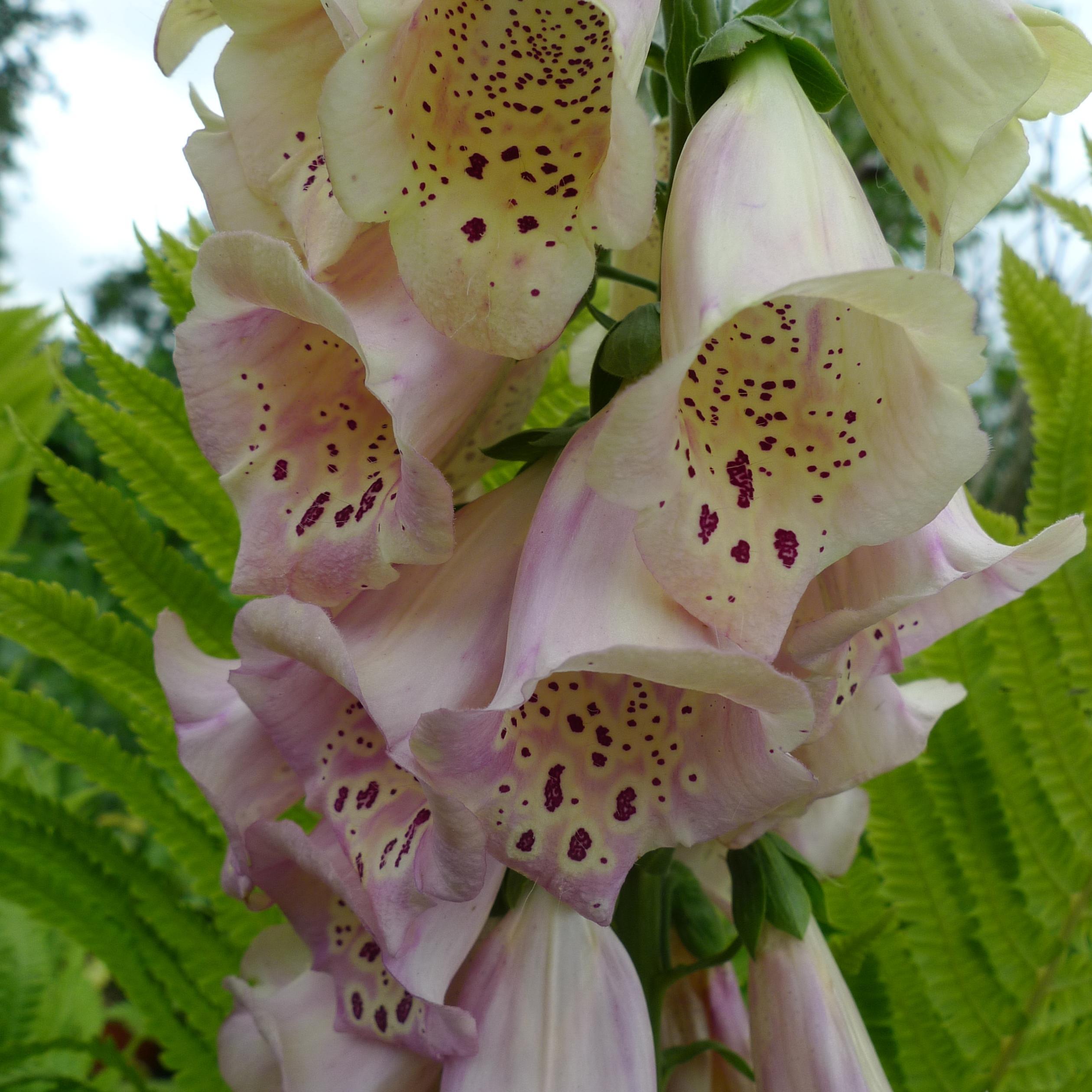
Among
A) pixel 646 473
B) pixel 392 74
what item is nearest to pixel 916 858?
pixel 646 473

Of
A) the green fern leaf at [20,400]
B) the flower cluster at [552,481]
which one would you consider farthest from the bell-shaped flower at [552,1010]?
the green fern leaf at [20,400]

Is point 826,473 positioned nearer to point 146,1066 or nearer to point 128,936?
point 128,936

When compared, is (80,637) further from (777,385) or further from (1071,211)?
(1071,211)

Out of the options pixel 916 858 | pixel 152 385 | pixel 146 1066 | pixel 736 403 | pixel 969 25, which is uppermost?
pixel 152 385

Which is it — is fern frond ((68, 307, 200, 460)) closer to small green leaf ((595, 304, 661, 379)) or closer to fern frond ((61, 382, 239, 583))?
fern frond ((61, 382, 239, 583))

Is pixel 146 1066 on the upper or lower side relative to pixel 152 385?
lower

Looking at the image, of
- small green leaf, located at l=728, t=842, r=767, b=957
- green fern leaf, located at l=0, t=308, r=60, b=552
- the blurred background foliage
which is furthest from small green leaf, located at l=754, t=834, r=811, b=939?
green fern leaf, located at l=0, t=308, r=60, b=552
